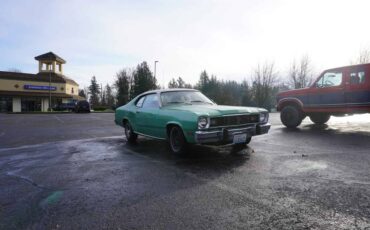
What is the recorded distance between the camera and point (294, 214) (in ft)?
9.99

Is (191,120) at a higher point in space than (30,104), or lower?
lower

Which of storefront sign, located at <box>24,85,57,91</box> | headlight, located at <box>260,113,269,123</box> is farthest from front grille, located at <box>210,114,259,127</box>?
storefront sign, located at <box>24,85,57,91</box>

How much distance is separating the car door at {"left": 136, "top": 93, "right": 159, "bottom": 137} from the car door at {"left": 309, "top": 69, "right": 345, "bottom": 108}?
648 cm

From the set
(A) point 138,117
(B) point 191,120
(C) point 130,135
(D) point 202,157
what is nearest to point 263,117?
(D) point 202,157

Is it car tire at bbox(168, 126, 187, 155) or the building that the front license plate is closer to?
car tire at bbox(168, 126, 187, 155)

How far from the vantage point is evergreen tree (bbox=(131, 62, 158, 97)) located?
71750 mm

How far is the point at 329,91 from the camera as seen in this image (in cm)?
1051

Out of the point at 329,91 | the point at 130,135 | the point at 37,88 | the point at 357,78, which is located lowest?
the point at 130,135

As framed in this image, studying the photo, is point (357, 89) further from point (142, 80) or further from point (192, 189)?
point (142, 80)

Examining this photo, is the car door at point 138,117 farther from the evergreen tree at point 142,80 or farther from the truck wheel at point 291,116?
the evergreen tree at point 142,80

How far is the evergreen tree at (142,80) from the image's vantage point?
71.8m

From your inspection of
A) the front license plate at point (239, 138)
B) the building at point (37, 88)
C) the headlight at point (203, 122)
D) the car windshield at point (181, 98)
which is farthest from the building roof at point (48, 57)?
the front license plate at point (239, 138)

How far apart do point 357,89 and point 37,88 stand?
5449 centimetres

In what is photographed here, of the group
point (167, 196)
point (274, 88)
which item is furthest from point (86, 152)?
point (274, 88)
